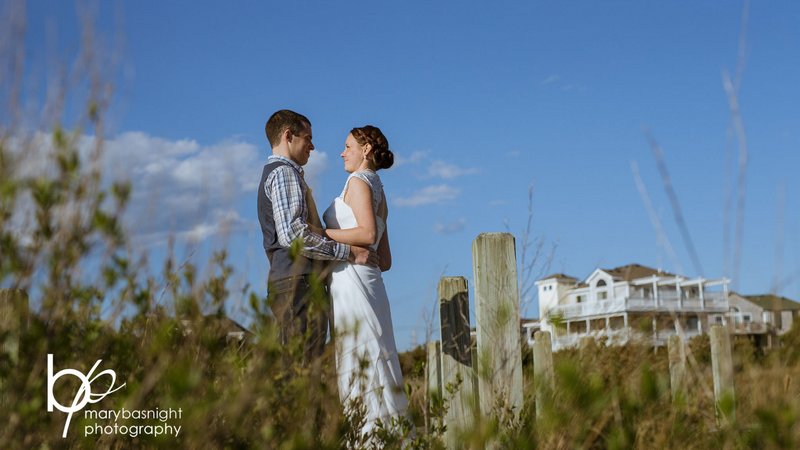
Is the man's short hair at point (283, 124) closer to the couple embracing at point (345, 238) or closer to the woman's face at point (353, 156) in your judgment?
the couple embracing at point (345, 238)

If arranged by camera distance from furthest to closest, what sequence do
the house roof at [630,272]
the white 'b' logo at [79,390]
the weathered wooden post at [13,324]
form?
the house roof at [630,272] < the white 'b' logo at [79,390] < the weathered wooden post at [13,324]

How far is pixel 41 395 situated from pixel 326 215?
104 inches

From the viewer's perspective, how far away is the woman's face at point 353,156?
4.96 m

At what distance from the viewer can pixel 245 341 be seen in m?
3.19

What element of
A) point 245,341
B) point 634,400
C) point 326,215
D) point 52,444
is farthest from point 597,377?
point 326,215

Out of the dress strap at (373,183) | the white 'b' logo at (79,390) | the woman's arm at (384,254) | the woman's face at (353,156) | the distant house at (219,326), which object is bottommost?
the white 'b' logo at (79,390)

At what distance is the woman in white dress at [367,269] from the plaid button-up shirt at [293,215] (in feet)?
0.56

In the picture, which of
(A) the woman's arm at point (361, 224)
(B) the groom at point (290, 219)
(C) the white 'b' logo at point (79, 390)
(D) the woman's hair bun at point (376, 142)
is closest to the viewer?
(C) the white 'b' logo at point (79, 390)

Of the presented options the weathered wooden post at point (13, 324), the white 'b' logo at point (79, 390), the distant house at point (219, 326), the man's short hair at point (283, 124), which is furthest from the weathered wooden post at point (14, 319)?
the man's short hair at point (283, 124)

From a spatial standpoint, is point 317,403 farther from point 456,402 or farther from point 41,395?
point 456,402

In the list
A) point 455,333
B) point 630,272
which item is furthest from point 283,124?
point 630,272

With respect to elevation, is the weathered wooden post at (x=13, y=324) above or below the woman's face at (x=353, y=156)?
below

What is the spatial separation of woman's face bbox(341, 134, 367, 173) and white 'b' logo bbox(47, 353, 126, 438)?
7.84ft

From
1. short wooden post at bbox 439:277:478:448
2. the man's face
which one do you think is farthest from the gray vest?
short wooden post at bbox 439:277:478:448
